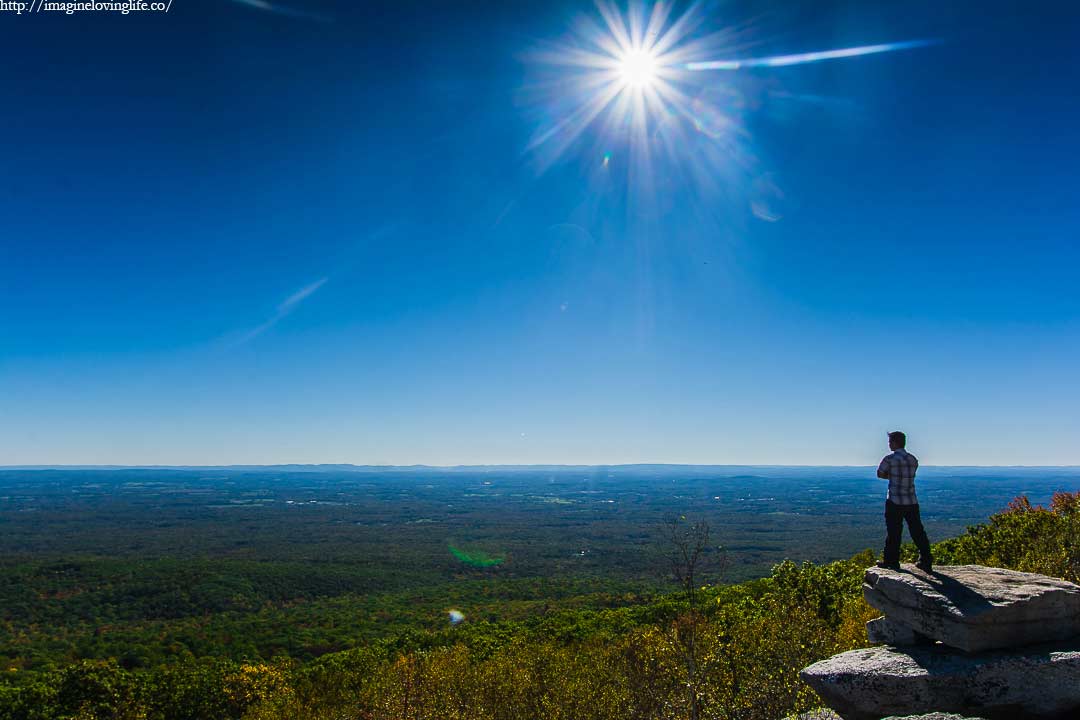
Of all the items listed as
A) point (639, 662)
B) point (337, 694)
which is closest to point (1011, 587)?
point (639, 662)

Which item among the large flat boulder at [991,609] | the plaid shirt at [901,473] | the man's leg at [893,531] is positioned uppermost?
the plaid shirt at [901,473]

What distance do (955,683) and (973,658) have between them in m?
0.83

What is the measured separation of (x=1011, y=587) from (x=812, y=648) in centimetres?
1308

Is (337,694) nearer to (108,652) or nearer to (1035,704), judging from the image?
(1035,704)

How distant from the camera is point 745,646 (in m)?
31.0

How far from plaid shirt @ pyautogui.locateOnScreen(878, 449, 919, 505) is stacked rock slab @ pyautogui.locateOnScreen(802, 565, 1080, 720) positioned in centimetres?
215

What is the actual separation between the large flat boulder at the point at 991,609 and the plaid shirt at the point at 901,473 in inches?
85.2

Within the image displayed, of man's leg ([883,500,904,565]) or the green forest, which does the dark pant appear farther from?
the green forest

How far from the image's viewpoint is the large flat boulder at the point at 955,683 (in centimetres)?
1320

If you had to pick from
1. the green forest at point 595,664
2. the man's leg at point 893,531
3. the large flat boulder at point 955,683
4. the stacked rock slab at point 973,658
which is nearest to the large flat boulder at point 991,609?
the stacked rock slab at point 973,658

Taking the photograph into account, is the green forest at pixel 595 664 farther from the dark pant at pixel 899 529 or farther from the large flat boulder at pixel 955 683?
the dark pant at pixel 899 529

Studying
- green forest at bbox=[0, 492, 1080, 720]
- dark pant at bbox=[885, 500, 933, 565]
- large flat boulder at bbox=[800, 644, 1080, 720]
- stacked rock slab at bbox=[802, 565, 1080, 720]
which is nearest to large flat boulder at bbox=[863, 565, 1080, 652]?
stacked rock slab at bbox=[802, 565, 1080, 720]

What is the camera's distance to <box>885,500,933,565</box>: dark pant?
15.5 m

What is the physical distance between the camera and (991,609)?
13.7 metres
